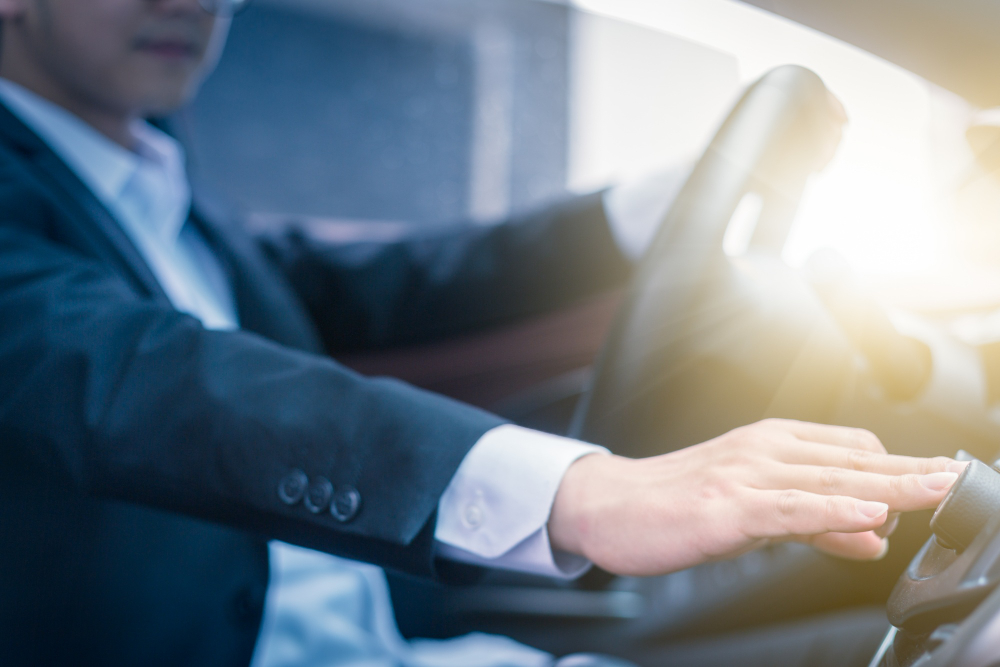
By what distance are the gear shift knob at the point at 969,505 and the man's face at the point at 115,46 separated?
794mm

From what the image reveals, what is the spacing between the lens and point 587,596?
3.42 ft

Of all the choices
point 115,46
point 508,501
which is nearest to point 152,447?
point 508,501

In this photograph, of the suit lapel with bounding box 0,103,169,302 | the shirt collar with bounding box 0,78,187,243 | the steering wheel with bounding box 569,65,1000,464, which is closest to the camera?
the steering wheel with bounding box 569,65,1000,464

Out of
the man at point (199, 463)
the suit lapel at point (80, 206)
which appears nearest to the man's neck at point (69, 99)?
the man at point (199, 463)

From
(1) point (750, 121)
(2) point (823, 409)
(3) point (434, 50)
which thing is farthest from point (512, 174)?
(2) point (823, 409)

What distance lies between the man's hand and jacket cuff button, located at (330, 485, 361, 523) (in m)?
0.11

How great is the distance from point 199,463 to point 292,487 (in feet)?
0.20

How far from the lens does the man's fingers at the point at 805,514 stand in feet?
0.90

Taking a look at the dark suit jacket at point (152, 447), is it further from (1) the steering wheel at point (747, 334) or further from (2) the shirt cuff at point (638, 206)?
(2) the shirt cuff at point (638, 206)

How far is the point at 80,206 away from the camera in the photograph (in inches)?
25.4

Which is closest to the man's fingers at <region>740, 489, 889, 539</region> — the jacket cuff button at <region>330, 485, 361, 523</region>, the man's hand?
the man's hand

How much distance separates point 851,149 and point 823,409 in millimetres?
171

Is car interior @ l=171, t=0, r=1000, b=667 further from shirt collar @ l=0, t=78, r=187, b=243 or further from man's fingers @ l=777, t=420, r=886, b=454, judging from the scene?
shirt collar @ l=0, t=78, r=187, b=243

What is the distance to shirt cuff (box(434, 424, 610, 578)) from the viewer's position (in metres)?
0.39
